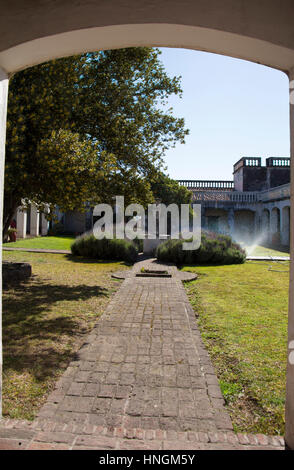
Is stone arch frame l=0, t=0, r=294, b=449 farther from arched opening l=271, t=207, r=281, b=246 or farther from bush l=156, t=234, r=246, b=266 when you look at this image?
arched opening l=271, t=207, r=281, b=246

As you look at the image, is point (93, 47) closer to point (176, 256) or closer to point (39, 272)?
point (39, 272)

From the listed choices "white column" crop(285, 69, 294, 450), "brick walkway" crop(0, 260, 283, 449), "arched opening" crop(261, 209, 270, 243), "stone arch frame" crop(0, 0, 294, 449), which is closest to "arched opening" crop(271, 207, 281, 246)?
"arched opening" crop(261, 209, 270, 243)

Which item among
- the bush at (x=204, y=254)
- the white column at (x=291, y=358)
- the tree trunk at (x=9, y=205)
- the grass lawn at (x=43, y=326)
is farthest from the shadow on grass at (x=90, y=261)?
the white column at (x=291, y=358)

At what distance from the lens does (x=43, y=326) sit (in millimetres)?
5008

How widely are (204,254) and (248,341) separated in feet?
27.6

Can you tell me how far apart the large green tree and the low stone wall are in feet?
4.25

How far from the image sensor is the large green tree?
6.39 metres

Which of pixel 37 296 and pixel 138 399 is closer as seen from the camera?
pixel 138 399

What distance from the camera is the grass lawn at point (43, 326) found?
3.04 meters

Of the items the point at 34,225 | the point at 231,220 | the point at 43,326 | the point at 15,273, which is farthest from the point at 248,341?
the point at 231,220

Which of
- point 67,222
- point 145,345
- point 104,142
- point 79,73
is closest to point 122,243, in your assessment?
point 104,142

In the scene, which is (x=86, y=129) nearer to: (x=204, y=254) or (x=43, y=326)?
(x=43, y=326)

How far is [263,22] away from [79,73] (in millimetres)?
6858

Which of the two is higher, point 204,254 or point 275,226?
point 275,226
